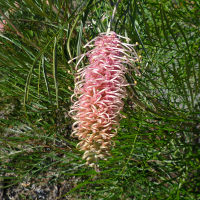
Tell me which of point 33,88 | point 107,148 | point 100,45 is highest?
point 33,88

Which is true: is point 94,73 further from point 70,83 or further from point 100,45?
point 70,83

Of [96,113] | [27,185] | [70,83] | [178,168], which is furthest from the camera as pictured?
[27,185]

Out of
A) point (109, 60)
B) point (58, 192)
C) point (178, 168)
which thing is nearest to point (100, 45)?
point (109, 60)

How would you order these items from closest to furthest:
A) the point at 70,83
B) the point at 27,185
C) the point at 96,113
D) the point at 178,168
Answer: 1. the point at 96,113
2. the point at 70,83
3. the point at 178,168
4. the point at 27,185

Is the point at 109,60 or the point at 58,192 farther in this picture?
the point at 58,192

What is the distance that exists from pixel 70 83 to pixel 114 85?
0.97ft

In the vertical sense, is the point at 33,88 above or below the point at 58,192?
above

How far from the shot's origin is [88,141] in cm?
25

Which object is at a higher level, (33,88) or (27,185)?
(33,88)

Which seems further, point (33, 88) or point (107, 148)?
point (33, 88)

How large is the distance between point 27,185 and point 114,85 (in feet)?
3.06

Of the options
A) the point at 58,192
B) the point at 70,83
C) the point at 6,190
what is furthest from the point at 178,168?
the point at 6,190

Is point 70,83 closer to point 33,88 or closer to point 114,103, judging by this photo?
point 33,88

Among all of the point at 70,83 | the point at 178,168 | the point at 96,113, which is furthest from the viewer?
the point at 178,168
